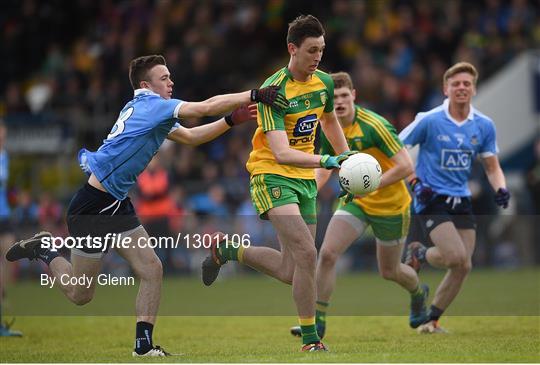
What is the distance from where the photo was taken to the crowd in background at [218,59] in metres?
20.6

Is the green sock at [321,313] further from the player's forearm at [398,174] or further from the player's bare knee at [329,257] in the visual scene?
the player's forearm at [398,174]

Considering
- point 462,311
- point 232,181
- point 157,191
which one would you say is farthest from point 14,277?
point 462,311

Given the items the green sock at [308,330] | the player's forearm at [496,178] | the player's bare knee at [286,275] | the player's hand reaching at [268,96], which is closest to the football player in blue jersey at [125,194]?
the player's hand reaching at [268,96]

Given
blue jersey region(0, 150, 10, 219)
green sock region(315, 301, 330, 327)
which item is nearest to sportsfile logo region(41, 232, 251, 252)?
green sock region(315, 301, 330, 327)

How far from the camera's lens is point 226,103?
30.0 feet

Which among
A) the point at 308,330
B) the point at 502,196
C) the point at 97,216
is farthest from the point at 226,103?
the point at 502,196

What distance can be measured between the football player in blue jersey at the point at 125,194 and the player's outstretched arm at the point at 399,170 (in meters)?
1.87

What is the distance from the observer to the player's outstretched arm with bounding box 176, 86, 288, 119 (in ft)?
29.9

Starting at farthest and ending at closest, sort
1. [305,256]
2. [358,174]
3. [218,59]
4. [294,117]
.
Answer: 1. [218,59]
2. [294,117]
3. [305,256]
4. [358,174]

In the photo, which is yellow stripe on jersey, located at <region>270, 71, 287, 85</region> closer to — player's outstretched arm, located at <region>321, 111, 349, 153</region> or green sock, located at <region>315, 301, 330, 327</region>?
player's outstretched arm, located at <region>321, 111, 349, 153</region>

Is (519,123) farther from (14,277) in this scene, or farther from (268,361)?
(268,361)

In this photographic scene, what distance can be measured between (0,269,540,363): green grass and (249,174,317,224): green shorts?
124 cm

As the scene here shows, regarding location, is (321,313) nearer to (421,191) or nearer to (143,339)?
(421,191)

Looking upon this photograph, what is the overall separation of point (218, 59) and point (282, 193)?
13429mm
